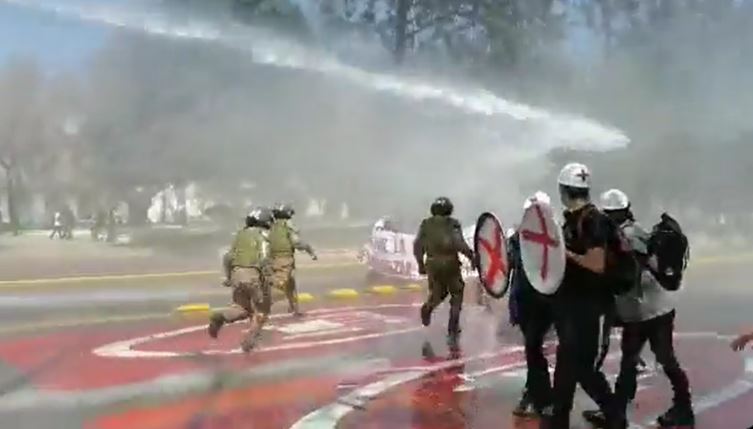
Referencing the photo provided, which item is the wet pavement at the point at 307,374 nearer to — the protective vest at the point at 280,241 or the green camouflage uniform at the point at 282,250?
the green camouflage uniform at the point at 282,250

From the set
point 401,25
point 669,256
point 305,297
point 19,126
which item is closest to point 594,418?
point 669,256

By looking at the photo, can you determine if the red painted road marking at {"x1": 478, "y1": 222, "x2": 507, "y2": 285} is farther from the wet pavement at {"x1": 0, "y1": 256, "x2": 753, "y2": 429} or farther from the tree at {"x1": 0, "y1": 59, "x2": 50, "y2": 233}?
the tree at {"x1": 0, "y1": 59, "x2": 50, "y2": 233}

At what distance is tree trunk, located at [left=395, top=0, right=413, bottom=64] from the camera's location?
18.4 meters

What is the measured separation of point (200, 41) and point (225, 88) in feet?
2.98

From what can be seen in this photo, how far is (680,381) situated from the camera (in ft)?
17.9

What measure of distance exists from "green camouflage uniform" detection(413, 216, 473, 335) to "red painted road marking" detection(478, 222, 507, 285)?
251cm

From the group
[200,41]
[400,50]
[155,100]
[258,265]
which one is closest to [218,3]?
[200,41]

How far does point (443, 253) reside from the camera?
27.6 ft

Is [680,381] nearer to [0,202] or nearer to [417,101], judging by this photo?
[0,202]

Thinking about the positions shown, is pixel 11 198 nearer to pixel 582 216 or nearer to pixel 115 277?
pixel 115 277

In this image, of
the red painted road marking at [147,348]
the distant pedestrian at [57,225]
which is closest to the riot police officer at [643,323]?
the red painted road marking at [147,348]

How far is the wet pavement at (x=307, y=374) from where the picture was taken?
18.9 ft

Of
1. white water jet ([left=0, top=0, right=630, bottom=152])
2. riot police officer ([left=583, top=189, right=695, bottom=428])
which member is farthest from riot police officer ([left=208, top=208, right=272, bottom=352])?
white water jet ([left=0, top=0, right=630, bottom=152])

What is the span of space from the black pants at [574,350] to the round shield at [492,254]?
3.31 ft
